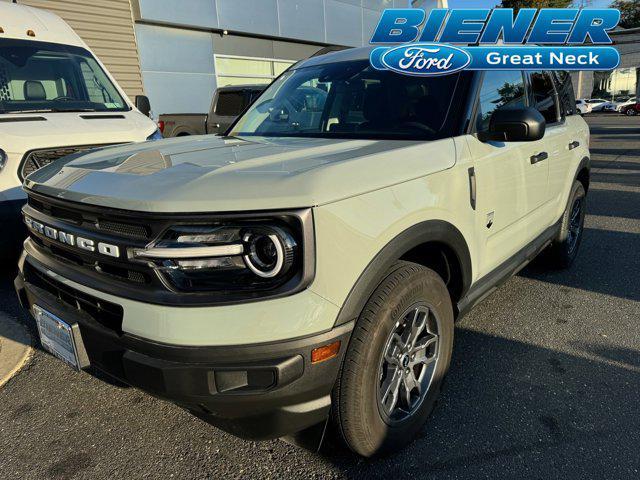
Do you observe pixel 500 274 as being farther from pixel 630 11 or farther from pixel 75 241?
pixel 630 11

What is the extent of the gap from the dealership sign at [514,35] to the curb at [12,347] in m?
2.95

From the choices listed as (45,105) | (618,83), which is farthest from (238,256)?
A: (618,83)

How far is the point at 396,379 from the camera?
2.10m

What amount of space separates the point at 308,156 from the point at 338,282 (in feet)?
2.09

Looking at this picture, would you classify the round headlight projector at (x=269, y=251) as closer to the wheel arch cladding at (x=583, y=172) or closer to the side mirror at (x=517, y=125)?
the side mirror at (x=517, y=125)

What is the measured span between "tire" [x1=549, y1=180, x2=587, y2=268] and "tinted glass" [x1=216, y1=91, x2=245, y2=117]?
708cm

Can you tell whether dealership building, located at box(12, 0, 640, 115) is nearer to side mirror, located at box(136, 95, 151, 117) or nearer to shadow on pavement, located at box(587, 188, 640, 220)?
side mirror, located at box(136, 95, 151, 117)

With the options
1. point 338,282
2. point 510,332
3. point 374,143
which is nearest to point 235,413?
point 338,282

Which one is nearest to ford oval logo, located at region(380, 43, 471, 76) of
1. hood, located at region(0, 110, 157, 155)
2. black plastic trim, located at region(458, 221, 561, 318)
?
black plastic trim, located at region(458, 221, 561, 318)

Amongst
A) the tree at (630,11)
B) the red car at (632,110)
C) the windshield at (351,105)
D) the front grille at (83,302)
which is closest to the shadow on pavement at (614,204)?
the windshield at (351,105)

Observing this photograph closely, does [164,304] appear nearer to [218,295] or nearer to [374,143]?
[218,295]

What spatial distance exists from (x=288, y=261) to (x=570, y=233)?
364 centimetres

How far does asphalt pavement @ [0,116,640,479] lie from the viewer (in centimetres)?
207

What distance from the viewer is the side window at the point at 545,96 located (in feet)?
11.2
